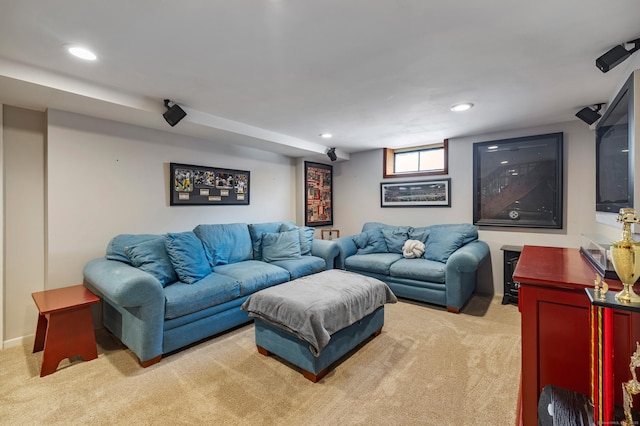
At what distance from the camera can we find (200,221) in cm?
369

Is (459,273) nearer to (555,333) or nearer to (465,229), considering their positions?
(465,229)

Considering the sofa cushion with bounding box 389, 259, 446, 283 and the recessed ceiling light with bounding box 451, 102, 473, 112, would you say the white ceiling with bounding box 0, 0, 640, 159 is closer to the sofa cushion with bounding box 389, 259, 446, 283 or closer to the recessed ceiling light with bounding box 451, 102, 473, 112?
the recessed ceiling light with bounding box 451, 102, 473, 112

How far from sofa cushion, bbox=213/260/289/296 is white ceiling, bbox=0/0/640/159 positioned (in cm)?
160

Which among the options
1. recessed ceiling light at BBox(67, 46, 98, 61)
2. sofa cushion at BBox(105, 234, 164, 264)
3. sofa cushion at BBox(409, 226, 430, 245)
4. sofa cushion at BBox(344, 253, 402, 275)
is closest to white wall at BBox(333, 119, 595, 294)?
sofa cushion at BBox(409, 226, 430, 245)

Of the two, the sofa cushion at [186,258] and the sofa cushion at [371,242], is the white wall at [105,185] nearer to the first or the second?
the sofa cushion at [186,258]

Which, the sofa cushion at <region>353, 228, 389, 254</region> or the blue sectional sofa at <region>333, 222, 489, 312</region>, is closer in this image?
the blue sectional sofa at <region>333, 222, 489, 312</region>

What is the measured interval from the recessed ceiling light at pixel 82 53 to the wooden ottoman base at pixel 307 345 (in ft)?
7.31

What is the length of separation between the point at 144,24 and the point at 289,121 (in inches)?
73.8

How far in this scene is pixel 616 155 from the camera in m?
2.11

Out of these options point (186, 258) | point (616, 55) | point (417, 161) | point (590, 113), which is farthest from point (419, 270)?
point (186, 258)

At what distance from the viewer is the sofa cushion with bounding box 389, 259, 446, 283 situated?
11.1 feet

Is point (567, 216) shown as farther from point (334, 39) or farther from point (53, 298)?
point (53, 298)

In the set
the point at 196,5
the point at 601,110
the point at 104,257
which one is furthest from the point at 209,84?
the point at 601,110

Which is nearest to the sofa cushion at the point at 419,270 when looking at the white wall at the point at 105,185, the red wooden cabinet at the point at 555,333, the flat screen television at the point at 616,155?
the flat screen television at the point at 616,155
